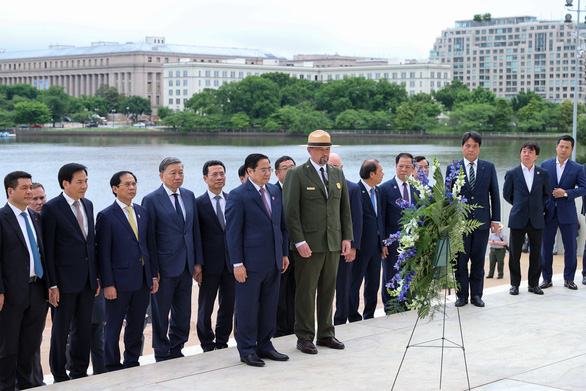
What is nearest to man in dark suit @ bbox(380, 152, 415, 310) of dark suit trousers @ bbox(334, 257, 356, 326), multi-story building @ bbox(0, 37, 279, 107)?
dark suit trousers @ bbox(334, 257, 356, 326)

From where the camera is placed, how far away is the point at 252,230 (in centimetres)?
693

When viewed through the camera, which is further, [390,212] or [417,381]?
[390,212]

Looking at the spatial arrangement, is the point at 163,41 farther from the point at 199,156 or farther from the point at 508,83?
the point at 199,156

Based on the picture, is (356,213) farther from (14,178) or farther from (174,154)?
(174,154)

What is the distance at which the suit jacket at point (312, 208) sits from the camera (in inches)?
281

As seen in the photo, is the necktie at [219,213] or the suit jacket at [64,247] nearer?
the suit jacket at [64,247]

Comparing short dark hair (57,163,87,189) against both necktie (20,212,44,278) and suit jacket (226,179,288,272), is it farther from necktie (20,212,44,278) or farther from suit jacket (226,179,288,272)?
suit jacket (226,179,288,272)

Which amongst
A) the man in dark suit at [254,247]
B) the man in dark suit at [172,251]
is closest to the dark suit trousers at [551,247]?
the man in dark suit at [254,247]

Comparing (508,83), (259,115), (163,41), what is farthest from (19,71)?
(508,83)

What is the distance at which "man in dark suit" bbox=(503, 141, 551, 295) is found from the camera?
9.81m

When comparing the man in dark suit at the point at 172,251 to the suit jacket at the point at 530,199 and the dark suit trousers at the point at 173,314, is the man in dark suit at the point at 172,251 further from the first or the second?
the suit jacket at the point at 530,199

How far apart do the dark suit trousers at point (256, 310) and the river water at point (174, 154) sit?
36212 mm

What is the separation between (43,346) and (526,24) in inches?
7356

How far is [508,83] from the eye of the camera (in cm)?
19112
